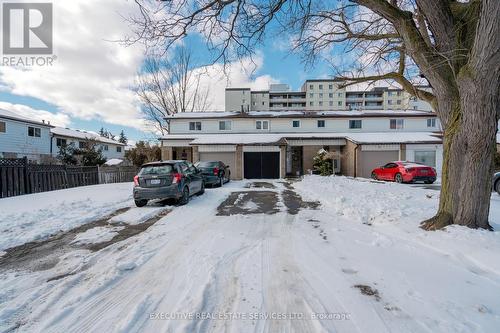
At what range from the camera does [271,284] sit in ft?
A: 10.7

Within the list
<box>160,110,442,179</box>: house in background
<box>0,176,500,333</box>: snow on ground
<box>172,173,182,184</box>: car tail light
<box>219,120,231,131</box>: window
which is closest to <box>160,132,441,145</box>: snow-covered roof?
<box>160,110,442,179</box>: house in background

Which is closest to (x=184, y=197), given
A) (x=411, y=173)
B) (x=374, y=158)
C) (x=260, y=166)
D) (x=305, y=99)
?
(x=411, y=173)

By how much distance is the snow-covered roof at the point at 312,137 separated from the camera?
21.7 meters

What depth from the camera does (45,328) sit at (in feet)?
7.98

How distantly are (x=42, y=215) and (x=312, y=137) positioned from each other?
786 inches

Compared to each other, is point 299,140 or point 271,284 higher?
point 299,140

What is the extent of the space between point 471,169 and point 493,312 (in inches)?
114

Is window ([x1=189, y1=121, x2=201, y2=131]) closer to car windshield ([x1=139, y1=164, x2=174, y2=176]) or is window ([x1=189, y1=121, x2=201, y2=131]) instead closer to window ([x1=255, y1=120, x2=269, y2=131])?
window ([x1=255, y1=120, x2=269, y2=131])

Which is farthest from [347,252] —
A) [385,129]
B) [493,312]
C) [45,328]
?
[385,129]

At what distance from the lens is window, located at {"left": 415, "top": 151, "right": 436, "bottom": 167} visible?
22.1 m

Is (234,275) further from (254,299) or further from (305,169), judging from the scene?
(305,169)

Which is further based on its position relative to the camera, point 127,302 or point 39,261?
point 39,261

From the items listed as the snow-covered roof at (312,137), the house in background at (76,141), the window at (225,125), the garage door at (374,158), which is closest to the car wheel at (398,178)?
the snow-covered roof at (312,137)

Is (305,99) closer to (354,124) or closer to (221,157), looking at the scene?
(354,124)
